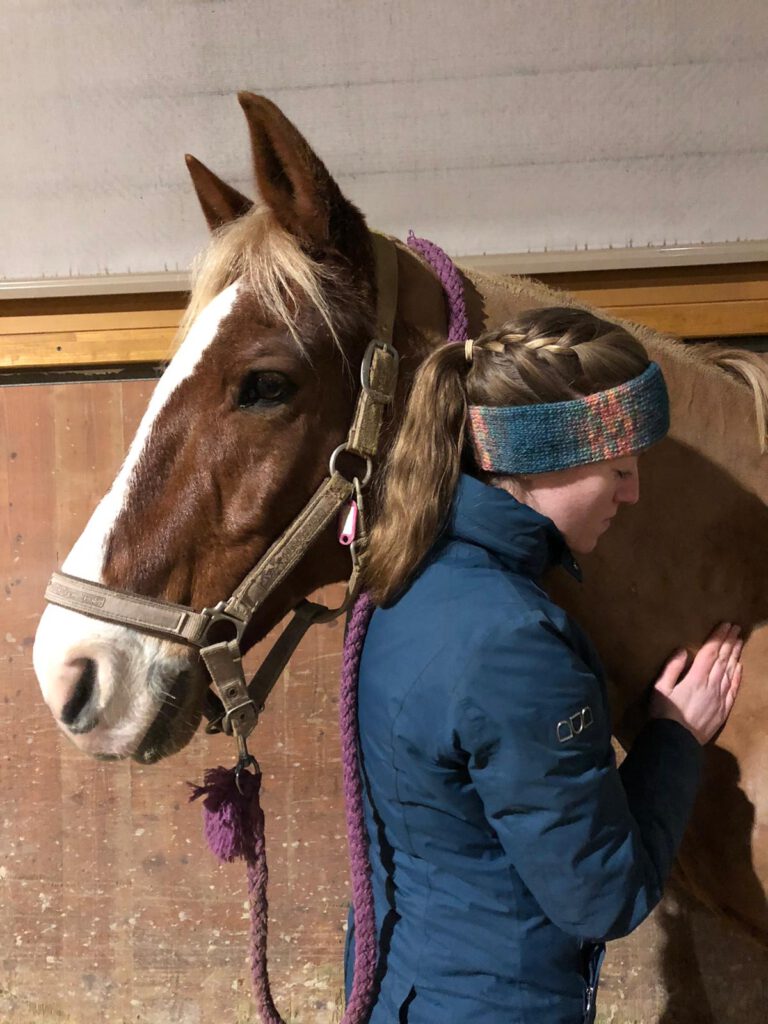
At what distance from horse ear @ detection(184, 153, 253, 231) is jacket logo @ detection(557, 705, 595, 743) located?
85 centimetres

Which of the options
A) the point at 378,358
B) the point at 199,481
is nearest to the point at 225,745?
the point at 199,481

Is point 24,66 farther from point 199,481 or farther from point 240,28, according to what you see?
point 199,481

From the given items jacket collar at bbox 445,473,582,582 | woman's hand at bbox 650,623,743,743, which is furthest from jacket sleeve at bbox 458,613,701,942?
woman's hand at bbox 650,623,743,743

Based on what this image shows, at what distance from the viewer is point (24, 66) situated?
1.77 metres

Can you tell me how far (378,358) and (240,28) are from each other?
4.16 ft

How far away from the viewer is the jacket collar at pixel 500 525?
83cm

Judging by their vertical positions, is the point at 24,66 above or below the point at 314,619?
above

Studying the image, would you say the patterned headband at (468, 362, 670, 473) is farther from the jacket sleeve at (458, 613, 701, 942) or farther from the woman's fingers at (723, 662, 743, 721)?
the woman's fingers at (723, 662, 743, 721)

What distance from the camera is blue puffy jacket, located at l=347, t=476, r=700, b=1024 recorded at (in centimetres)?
75

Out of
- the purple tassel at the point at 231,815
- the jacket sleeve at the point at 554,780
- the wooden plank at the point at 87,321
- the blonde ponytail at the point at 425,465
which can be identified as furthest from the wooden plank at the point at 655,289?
the purple tassel at the point at 231,815

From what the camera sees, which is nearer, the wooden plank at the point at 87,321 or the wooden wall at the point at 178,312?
the wooden wall at the point at 178,312

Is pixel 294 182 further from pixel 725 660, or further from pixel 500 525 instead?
pixel 725 660

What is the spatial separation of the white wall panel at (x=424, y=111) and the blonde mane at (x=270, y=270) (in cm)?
92

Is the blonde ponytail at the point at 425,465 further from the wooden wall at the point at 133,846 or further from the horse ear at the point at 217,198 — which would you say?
the wooden wall at the point at 133,846
